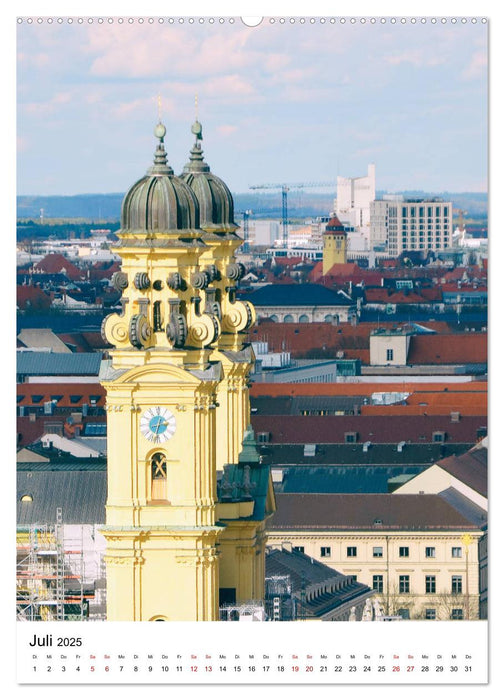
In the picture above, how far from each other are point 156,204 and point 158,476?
248cm

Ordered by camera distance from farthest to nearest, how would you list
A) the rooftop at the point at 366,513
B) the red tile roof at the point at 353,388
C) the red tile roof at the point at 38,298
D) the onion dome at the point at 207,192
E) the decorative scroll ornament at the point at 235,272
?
the red tile roof at the point at 38,298 → the red tile roof at the point at 353,388 → the rooftop at the point at 366,513 → the onion dome at the point at 207,192 → the decorative scroll ornament at the point at 235,272

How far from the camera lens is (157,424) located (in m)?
28.8

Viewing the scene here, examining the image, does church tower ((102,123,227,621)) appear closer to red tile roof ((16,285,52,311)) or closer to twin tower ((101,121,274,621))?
twin tower ((101,121,274,621))

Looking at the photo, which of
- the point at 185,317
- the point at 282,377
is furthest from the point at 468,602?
the point at 282,377

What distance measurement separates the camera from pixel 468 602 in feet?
166

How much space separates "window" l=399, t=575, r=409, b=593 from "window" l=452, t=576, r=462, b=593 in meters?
1.15

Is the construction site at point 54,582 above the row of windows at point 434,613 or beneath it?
above

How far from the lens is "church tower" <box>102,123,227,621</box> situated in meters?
28.7

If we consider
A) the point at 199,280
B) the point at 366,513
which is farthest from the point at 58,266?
the point at 199,280

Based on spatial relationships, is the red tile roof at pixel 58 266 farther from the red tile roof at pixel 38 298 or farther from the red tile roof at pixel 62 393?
the red tile roof at pixel 62 393

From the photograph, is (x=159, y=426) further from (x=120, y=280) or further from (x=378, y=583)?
(x=378, y=583)

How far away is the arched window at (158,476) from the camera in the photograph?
2875cm

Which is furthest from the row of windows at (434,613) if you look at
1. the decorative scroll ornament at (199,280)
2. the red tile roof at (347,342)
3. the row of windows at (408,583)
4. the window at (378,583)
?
the red tile roof at (347,342)
